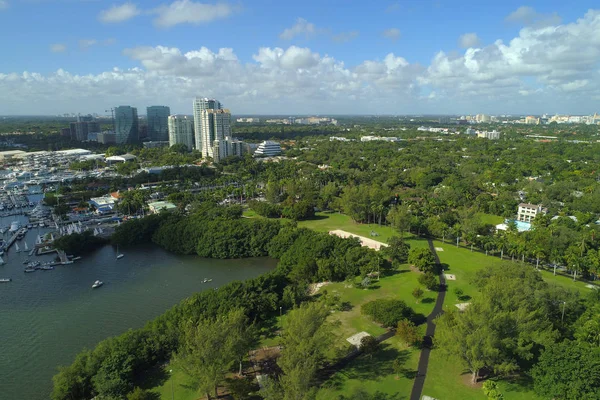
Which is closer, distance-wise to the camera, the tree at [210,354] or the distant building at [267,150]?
the tree at [210,354]

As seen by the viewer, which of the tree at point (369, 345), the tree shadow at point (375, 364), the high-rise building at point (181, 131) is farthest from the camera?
the high-rise building at point (181, 131)

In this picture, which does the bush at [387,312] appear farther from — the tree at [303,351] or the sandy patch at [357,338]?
the tree at [303,351]

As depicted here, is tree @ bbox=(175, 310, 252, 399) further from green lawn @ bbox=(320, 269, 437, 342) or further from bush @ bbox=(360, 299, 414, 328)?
bush @ bbox=(360, 299, 414, 328)

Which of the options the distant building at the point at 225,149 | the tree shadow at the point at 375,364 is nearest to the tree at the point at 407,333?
the tree shadow at the point at 375,364

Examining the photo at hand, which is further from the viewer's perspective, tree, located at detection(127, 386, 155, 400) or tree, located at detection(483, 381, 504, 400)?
tree, located at detection(127, 386, 155, 400)

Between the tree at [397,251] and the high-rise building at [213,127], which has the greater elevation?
the high-rise building at [213,127]

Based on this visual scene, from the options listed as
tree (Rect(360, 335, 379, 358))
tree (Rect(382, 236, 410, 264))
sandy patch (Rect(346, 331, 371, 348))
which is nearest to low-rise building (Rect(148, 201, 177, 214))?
tree (Rect(382, 236, 410, 264))
